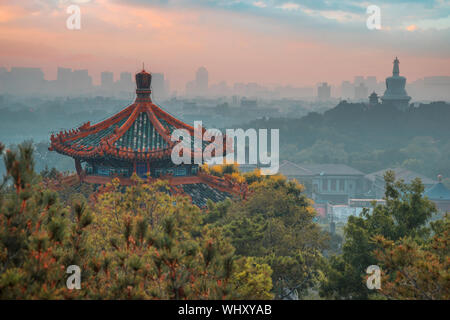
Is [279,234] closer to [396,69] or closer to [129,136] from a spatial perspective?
[129,136]

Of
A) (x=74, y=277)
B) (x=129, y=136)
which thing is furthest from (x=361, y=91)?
(x=74, y=277)

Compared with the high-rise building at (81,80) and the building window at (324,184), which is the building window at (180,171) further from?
the high-rise building at (81,80)

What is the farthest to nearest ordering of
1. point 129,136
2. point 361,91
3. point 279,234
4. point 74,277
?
point 361,91, point 129,136, point 279,234, point 74,277

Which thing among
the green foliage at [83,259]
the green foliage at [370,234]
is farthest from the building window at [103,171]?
the green foliage at [83,259]

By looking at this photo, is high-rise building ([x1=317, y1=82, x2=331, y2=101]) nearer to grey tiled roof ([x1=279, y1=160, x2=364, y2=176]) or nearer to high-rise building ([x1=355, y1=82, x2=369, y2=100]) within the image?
high-rise building ([x1=355, y1=82, x2=369, y2=100])

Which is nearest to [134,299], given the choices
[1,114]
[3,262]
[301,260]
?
[3,262]
